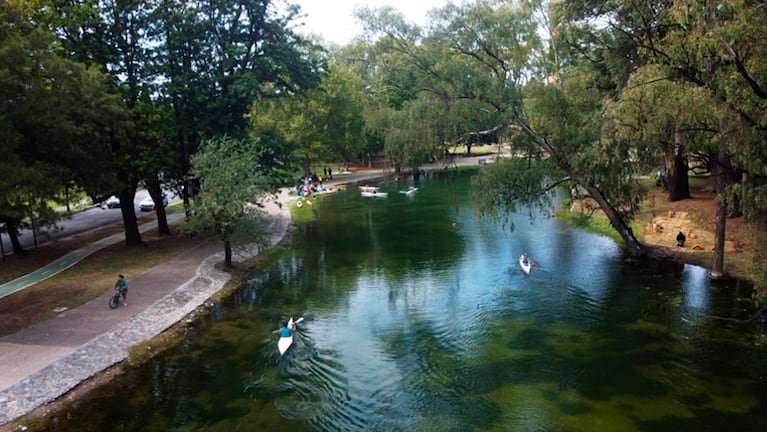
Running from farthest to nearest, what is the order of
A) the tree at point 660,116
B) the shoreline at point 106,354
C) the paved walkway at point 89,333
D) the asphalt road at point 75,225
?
the asphalt road at point 75,225, the tree at point 660,116, the paved walkway at point 89,333, the shoreline at point 106,354

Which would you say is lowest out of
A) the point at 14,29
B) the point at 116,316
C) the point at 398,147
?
the point at 116,316

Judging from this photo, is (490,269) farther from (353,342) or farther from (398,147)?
(353,342)

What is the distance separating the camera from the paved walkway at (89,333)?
15.2 metres

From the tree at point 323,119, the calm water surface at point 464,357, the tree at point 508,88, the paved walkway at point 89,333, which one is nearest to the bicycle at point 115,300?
the paved walkway at point 89,333

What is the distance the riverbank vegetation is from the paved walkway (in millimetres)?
3843

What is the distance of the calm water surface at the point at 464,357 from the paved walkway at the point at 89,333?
122 centimetres

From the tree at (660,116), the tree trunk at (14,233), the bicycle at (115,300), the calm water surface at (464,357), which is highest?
the tree at (660,116)

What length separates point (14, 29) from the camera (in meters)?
19.7

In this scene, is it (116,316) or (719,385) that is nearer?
(719,385)

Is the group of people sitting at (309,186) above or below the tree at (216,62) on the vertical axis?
below

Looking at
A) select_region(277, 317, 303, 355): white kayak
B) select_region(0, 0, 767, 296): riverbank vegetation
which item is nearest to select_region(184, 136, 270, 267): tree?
select_region(0, 0, 767, 296): riverbank vegetation

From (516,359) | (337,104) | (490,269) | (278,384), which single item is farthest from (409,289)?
(337,104)

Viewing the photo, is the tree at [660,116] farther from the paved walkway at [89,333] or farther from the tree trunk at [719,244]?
the paved walkway at [89,333]

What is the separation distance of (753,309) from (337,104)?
180 feet
